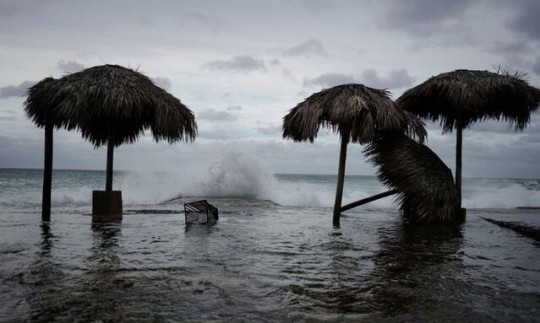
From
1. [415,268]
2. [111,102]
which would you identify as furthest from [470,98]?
[111,102]

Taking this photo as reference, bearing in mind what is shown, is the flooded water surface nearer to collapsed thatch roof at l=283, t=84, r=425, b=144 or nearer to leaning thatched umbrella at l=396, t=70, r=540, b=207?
collapsed thatch roof at l=283, t=84, r=425, b=144

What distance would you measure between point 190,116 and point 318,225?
4.60 metres

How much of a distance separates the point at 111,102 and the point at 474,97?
889cm

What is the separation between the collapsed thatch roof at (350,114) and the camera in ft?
33.0

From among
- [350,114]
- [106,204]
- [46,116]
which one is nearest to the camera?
[350,114]

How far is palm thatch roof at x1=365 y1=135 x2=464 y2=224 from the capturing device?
36.1 ft

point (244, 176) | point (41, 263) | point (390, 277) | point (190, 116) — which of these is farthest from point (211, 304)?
point (244, 176)

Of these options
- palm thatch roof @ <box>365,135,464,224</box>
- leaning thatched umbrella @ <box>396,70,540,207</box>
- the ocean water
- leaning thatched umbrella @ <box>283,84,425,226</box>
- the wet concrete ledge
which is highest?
leaning thatched umbrella @ <box>396,70,540,207</box>

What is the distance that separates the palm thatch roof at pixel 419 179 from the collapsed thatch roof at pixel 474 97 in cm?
165

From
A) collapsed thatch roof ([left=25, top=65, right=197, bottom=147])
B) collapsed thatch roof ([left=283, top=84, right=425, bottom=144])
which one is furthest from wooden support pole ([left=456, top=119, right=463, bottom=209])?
collapsed thatch roof ([left=25, top=65, right=197, bottom=147])

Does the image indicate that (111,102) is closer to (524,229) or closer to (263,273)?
(263,273)

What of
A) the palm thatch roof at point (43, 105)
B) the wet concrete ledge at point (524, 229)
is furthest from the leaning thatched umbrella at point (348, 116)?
the palm thatch roof at point (43, 105)

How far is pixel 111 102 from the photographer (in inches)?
416

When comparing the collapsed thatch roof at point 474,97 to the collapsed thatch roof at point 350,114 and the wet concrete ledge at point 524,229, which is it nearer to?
the collapsed thatch roof at point 350,114
